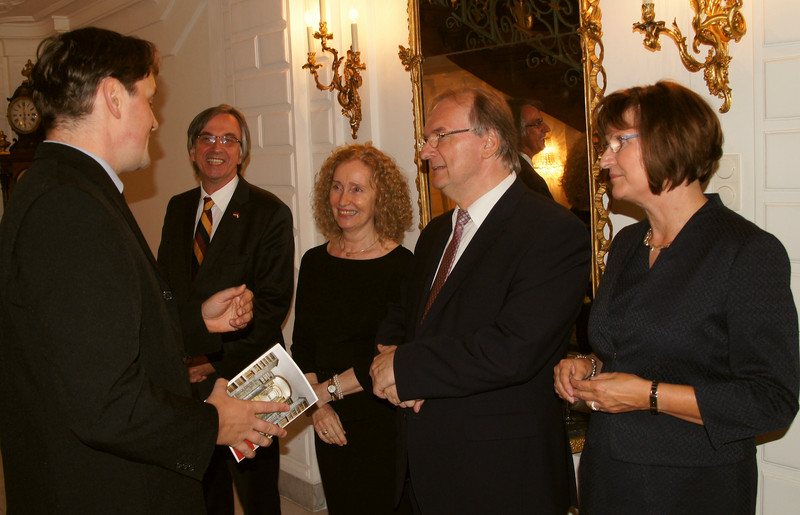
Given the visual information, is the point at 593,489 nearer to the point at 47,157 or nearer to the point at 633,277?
the point at 633,277

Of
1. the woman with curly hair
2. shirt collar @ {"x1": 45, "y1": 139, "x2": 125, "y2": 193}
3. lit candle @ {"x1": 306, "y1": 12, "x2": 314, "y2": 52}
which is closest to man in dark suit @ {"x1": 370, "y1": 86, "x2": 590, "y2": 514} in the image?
the woman with curly hair

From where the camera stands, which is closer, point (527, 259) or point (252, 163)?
point (527, 259)

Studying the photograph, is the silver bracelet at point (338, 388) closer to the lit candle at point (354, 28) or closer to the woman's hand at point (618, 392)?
the woman's hand at point (618, 392)

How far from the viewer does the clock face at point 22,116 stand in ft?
26.6

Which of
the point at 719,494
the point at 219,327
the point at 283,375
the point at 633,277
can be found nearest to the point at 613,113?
the point at 633,277

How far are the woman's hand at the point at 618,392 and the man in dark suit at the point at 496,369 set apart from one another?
0.75 ft

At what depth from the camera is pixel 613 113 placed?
2.15 metres

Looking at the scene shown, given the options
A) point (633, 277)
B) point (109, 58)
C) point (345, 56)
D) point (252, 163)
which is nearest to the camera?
point (109, 58)

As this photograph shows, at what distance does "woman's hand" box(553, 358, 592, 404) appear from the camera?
7.05ft

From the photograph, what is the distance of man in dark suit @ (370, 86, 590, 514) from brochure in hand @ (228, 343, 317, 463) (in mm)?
258

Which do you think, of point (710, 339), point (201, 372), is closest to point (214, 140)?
point (201, 372)

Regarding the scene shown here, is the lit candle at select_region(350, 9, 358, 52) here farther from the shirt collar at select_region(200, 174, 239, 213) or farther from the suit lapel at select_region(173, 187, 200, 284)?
the suit lapel at select_region(173, 187, 200, 284)

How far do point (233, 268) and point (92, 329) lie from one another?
1999 mm

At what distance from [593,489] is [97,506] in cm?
142
